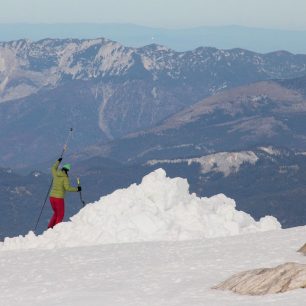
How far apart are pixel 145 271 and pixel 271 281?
703cm

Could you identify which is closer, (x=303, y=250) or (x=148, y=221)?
A: (x=303, y=250)

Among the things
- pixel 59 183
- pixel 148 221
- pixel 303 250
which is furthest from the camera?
pixel 59 183

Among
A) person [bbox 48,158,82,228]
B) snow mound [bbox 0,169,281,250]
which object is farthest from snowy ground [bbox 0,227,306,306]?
person [bbox 48,158,82,228]

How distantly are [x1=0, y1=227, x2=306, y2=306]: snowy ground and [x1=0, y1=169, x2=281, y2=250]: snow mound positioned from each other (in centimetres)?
310

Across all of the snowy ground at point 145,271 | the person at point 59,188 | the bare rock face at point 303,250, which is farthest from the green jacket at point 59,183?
the bare rock face at point 303,250

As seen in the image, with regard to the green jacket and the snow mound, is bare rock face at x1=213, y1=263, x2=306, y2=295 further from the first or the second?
the green jacket

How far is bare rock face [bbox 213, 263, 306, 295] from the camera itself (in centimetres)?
2434

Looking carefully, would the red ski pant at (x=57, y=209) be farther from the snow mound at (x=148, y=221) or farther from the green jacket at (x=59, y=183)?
the snow mound at (x=148, y=221)

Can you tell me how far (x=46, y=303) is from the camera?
88.0 ft

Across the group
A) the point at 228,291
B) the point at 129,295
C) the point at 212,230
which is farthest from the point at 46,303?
the point at 212,230

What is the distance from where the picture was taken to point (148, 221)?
4278 centimetres

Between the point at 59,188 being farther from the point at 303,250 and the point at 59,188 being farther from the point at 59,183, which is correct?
the point at 303,250

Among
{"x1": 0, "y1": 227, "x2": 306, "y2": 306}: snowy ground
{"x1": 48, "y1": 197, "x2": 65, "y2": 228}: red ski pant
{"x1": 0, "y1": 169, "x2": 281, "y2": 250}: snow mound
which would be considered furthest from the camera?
{"x1": 48, "y1": 197, "x2": 65, "y2": 228}: red ski pant

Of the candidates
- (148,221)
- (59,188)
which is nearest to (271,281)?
(148,221)
